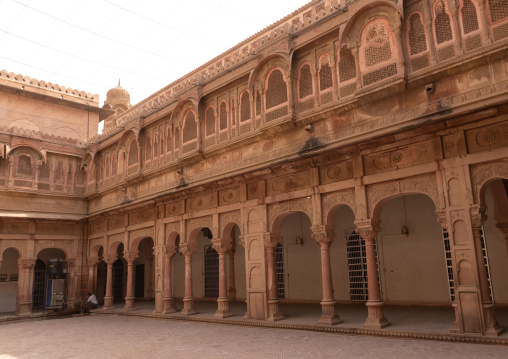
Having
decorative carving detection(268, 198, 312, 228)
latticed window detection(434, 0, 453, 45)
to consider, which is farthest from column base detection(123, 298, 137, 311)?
latticed window detection(434, 0, 453, 45)

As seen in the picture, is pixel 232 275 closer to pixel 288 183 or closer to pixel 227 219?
pixel 227 219

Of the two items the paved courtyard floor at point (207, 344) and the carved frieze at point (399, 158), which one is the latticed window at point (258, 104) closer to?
the carved frieze at point (399, 158)

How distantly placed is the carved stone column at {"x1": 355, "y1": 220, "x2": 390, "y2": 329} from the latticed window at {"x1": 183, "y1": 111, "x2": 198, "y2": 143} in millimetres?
6674

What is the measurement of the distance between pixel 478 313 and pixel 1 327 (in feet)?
47.3

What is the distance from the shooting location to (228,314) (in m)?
12.0

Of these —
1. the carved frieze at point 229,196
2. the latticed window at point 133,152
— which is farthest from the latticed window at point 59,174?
the carved frieze at point 229,196

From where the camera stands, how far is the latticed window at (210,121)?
13.2 m

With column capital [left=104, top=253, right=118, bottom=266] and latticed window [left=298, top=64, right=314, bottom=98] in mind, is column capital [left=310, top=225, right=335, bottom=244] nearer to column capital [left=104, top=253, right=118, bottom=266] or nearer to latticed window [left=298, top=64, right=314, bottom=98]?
latticed window [left=298, top=64, right=314, bottom=98]

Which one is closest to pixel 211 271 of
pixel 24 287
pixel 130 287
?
pixel 130 287

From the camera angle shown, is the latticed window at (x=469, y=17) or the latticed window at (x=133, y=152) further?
the latticed window at (x=133, y=152)

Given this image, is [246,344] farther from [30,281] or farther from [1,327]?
[30,281]

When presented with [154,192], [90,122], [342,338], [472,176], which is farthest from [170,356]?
[90,122]

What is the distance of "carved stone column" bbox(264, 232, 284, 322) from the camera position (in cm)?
1079

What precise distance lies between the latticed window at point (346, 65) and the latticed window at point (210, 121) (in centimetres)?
466
